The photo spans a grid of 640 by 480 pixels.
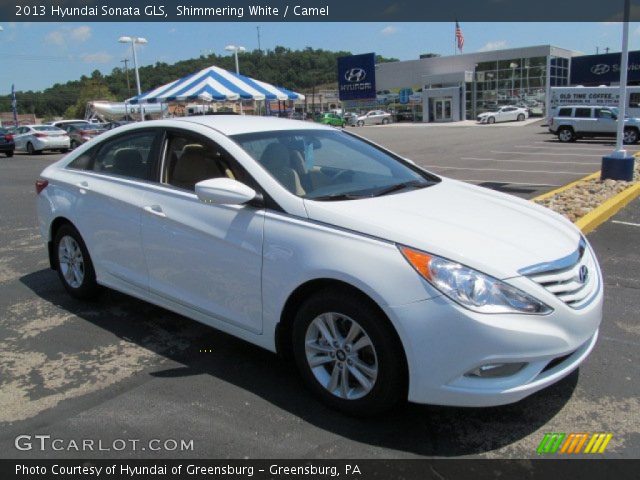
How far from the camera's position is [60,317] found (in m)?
4.68

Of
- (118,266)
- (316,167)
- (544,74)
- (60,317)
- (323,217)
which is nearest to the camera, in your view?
(323,217)

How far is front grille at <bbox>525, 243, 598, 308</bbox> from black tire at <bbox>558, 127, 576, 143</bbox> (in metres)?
24.8

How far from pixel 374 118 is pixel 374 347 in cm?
5466

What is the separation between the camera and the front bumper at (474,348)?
2.62m

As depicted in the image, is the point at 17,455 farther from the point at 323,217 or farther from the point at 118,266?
the point at 323,217

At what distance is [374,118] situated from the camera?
183 ft

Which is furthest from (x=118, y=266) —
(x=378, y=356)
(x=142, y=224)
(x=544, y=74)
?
(x=544, y=74)

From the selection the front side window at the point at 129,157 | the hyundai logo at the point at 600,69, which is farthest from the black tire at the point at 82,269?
the hyundai logo at the point at 600,69

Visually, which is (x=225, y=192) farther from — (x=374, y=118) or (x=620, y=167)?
(x=374, y=118)

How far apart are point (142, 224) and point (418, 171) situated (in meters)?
2.07

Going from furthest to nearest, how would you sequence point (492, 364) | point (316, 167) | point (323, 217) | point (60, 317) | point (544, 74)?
1. point (544, 74)
2. point (60, 317)
3. point (316, 167)
4. point (323, 217)
5. point (492, 364)

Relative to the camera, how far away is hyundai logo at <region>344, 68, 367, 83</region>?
2314 inches

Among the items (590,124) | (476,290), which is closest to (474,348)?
(476,290)
